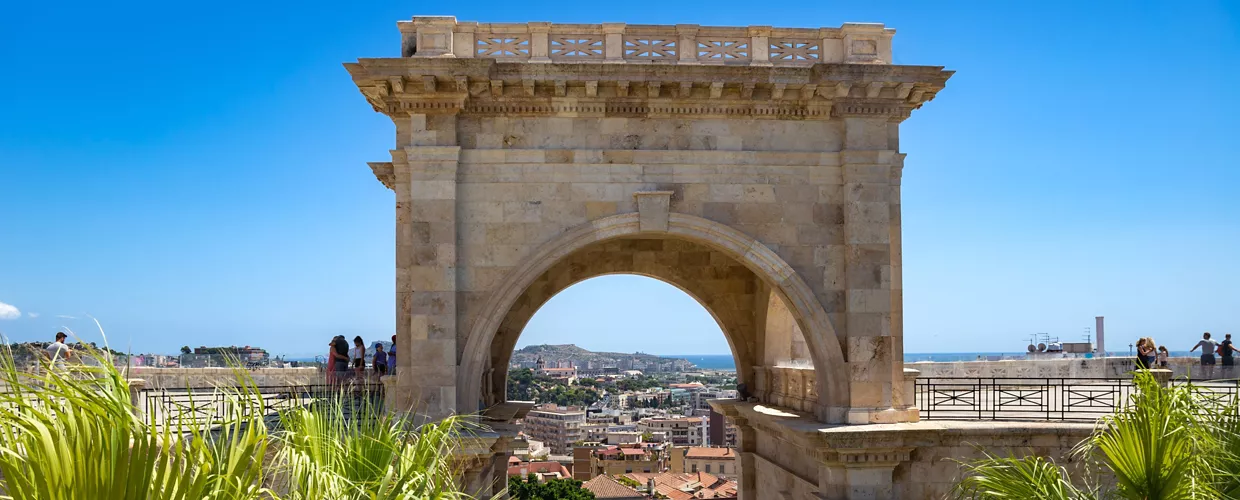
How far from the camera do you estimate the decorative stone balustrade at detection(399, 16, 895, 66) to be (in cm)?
1277

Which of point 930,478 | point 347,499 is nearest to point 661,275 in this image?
point 930,478

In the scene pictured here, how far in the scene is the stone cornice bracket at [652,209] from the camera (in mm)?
12922

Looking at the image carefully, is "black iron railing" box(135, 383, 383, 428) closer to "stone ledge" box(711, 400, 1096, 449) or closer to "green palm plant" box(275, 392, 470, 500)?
"green palm plant" box(275, 392, 470, 500)

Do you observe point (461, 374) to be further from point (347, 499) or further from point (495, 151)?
point (347, 499)

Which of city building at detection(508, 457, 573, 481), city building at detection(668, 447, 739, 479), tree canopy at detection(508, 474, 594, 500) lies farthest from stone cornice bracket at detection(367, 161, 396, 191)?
city building at detection(668, 447, 739, 479)

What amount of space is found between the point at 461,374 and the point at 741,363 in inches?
263

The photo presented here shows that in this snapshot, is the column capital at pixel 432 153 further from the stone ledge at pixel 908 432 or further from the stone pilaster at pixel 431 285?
the stone ledge at pixel 908 432

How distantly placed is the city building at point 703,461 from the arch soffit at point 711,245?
2297 inches

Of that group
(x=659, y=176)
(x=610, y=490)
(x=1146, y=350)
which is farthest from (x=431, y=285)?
(x=610, y=490)

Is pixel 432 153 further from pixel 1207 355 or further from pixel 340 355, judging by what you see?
pixel 1207 355

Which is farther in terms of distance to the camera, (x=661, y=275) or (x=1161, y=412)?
(x=661, y=275)

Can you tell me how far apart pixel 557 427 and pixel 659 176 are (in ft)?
304

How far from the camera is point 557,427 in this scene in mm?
103438

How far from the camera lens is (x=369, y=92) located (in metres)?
12.8
